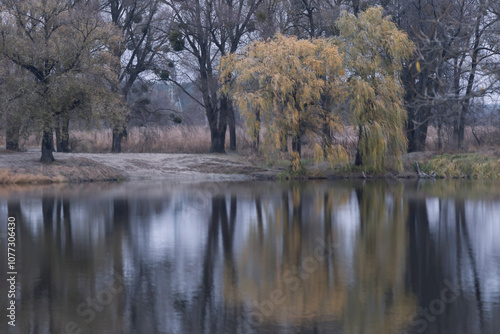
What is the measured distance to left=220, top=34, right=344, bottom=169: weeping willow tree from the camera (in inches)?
1261

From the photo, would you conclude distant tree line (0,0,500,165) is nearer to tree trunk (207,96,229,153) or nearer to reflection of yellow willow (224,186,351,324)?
tree trunk (207,96,229,153)

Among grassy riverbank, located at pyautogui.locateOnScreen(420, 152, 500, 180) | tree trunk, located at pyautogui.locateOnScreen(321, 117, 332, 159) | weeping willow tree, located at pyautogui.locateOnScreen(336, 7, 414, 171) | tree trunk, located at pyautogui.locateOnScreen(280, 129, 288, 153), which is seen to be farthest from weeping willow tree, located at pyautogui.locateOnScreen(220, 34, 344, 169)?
grassy riverbank, located at pyautogui.locateOnScreen(420, 152, 500, 180)

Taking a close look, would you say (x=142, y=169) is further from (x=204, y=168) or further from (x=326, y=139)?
(x=326, y=139)

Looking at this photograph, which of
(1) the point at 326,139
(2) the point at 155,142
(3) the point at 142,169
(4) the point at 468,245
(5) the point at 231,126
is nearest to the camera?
(4) the point at 468,245

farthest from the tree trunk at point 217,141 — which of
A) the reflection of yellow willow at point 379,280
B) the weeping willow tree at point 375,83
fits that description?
the reflection of yellow willow at point 379,280

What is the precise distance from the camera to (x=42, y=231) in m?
15.2

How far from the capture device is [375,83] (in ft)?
109

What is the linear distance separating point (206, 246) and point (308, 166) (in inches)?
904

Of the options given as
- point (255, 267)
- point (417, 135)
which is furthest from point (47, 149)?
point (255, 267)

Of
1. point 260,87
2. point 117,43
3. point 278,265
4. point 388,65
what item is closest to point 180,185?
point 260,87

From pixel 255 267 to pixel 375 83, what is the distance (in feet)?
78.1

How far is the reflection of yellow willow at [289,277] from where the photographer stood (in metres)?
8.59

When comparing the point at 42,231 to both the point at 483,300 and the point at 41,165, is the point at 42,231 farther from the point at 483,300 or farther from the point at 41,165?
the point at 41,165

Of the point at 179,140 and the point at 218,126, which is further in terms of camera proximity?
the point at 179,140
